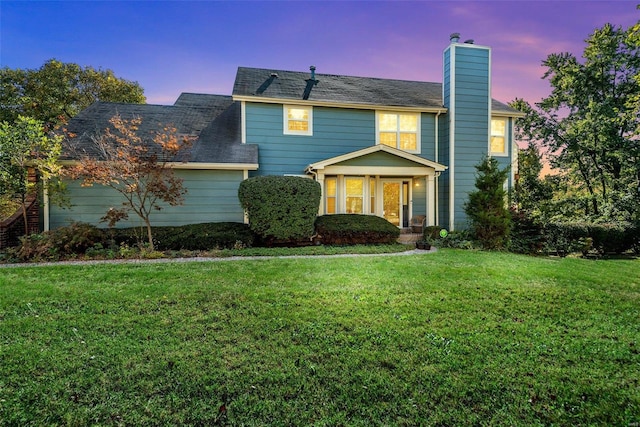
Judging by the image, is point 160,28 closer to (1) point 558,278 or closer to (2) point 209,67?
(2) point 209,67

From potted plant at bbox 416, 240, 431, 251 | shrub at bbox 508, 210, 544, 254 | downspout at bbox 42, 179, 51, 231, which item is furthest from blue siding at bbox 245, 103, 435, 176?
downspout at bbox 42, 179, 51, 231

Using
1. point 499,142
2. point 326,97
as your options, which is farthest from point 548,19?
point 326,97

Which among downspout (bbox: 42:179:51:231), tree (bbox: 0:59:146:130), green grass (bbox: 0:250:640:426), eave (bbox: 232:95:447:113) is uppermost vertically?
tree (bbox: 0:59:146:130)

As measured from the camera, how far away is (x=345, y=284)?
5527mm

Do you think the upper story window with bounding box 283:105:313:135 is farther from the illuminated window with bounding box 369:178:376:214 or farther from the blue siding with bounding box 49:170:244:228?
the illuminated window with bounding box 369:178:376:214

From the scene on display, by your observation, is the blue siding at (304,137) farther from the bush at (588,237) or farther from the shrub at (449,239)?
the bush at (588,237)

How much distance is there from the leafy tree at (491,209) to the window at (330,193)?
16.0 feet

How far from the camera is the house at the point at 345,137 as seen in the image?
11055mm

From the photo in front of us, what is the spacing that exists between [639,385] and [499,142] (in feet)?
42.4

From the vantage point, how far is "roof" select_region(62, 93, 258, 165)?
10.6 meters

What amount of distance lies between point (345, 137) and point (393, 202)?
340cm

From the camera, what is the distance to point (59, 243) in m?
8.09

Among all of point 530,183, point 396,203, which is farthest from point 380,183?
point 530,183

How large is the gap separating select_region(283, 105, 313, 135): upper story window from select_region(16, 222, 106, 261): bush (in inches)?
278
